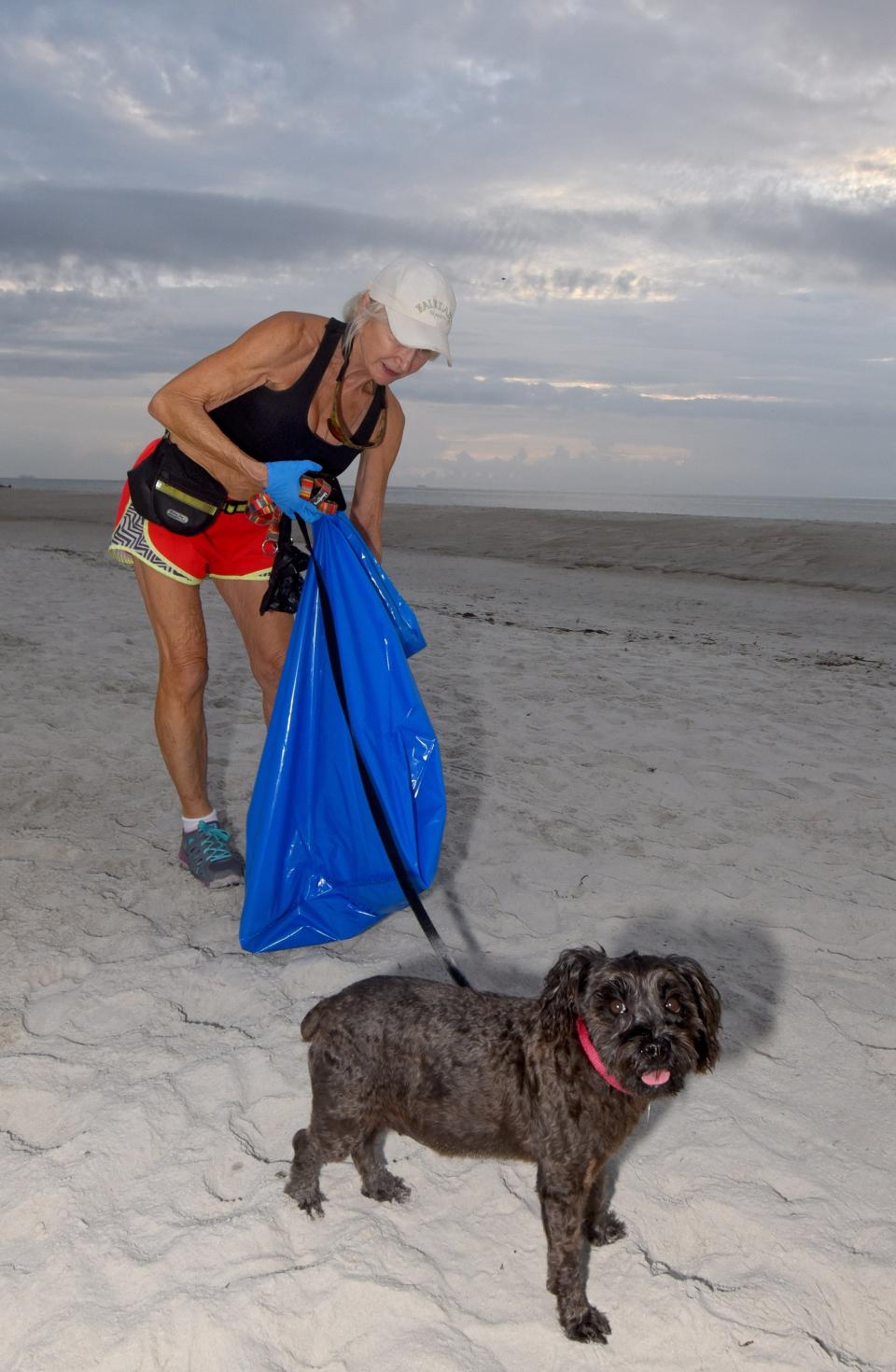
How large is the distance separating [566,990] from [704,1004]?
33 cm

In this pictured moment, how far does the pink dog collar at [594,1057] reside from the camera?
2324mm

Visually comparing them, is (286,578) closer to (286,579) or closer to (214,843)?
(286,579)

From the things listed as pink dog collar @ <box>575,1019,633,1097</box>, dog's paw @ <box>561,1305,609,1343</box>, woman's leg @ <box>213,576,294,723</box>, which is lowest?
dog's paw @ <box>561,1305,609,1343</box>

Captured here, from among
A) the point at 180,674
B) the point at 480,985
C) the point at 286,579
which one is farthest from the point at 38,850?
the point at 480,985

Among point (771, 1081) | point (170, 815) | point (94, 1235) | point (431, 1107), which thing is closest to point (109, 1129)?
point (94, 1235)

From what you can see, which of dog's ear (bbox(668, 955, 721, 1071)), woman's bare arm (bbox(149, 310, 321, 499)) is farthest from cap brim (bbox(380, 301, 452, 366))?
dog's ear (bbox(668, 955, 721, 1071))

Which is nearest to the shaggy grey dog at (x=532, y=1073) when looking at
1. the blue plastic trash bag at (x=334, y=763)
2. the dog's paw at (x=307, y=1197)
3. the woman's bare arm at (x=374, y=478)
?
the dog's paw at (x=307, y=1197)

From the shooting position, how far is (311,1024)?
2.68 metres

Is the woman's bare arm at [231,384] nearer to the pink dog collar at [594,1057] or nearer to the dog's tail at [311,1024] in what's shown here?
the dog's tail at [311,1024]

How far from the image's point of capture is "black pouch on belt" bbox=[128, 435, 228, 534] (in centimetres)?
389

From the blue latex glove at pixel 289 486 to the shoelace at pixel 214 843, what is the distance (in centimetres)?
153

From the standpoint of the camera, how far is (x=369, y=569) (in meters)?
3.94

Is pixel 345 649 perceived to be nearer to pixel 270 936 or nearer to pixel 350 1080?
pixel 270 936

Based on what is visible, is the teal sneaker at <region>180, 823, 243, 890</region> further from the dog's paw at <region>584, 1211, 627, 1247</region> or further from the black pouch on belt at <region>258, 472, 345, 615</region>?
the dog's paw at <region>584, 1211, 627, 1247</region>
